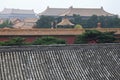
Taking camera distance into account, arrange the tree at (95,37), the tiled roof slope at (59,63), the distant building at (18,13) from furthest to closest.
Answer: the distant building at (18,13) → the tree at (95,37) → the tiled roof slope at (59,63)

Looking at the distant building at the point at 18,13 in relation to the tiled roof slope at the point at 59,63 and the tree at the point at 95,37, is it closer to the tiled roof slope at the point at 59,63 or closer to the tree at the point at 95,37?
the tree at the point at 95,37

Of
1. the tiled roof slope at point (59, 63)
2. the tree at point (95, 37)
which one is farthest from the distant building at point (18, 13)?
the tiled roof slope at point (59, 63)

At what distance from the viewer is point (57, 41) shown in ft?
67.5

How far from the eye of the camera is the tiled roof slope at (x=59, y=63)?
9.46 meters

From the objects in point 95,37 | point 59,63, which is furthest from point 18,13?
point 59,63

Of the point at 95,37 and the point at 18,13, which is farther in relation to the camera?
the point at 18,13

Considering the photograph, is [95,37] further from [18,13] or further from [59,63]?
[18,13]

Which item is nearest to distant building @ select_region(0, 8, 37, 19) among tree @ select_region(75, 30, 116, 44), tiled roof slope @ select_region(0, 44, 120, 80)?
tree @ select_region(75, 30, 116, 44)

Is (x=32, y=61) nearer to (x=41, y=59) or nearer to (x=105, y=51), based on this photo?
(x=41, y=59)

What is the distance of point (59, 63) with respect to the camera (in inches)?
398

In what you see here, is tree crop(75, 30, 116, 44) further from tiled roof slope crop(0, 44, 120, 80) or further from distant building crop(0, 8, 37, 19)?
distant building crop(0, 8, 37, 19)

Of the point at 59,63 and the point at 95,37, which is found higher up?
the point at 59,63

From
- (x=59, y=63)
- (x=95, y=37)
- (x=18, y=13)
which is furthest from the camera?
(x=18, y=13)

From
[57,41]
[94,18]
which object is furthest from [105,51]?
[94,18]
